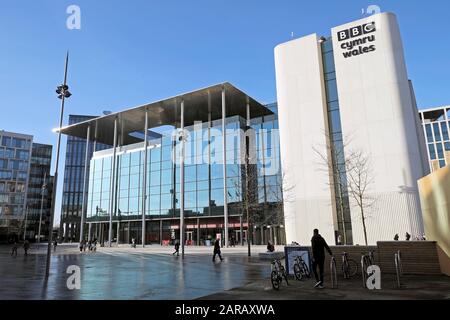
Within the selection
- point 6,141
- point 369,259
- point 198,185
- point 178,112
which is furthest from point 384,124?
point 6,141

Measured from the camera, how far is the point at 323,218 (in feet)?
111

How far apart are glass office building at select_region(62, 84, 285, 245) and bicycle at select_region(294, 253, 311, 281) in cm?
2481

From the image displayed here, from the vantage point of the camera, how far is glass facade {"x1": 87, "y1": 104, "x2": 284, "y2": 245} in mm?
45969

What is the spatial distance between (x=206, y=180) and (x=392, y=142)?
25.7 metres

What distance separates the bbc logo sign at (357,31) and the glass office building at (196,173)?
15.0 meters

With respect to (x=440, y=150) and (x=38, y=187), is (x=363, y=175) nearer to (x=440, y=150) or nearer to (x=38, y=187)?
(x=440, y=150)

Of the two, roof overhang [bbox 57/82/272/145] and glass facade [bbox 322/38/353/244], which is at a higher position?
roof overhang [bbox 57/82/272/145]

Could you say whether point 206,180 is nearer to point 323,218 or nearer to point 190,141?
point 190,141

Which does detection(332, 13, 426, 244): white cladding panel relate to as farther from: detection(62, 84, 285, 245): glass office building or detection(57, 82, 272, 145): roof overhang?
detection(57, 82, 272, 145): roof overhang

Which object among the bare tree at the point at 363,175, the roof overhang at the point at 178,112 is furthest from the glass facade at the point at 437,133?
the bare tree at the point at 363,175

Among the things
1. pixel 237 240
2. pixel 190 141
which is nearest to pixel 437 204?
pixel 237 240

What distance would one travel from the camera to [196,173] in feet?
167

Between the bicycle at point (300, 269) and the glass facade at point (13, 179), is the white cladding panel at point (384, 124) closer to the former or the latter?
the bicycle at point (300, 269)

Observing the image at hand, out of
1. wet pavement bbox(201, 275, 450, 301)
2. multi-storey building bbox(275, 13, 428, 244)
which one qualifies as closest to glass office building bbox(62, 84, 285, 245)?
multi-storey building bbox(275, 13, 428, 244)
